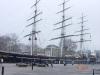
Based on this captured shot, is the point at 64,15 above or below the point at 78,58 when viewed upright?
above

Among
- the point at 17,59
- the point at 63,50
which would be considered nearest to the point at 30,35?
the point at 17,59

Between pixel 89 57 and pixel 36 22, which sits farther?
pixel 89 57

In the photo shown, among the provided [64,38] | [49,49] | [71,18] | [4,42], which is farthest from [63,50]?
[49,49]

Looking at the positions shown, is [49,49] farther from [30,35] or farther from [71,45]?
[30,35]

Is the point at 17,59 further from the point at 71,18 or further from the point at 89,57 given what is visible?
the point at 89,57

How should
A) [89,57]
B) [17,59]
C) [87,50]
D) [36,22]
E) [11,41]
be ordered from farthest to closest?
[11,41], [87,50], [89,57], [36,22], [17,59]

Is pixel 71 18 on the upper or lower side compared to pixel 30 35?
upper

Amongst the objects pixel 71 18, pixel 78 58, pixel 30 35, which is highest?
pixel 71 18

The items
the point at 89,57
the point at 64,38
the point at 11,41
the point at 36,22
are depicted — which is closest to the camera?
the point at 36,22

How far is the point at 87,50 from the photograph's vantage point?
13012 centimetres

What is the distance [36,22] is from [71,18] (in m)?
23.0

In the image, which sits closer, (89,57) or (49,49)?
(89,57)

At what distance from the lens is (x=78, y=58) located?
374ft

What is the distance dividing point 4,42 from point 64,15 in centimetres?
3504
